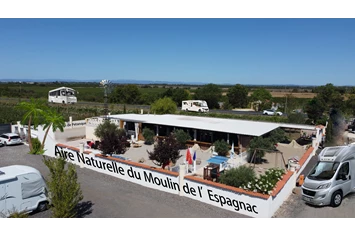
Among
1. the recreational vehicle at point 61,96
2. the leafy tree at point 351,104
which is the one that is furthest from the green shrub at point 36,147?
the recreational vehicle at point 61,96

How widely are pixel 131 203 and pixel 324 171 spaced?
7.16 m

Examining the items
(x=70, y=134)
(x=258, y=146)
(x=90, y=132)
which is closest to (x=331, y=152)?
(x=258, y=146)

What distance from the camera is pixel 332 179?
32.8 ft

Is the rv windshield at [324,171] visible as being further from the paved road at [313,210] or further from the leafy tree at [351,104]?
the leafy tree at [351,104]

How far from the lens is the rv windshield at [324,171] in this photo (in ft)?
33.9

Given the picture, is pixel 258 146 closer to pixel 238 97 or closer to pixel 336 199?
pixel 336 199

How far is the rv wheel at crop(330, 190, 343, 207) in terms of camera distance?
10046mm

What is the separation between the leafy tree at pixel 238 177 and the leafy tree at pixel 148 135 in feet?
36.1
